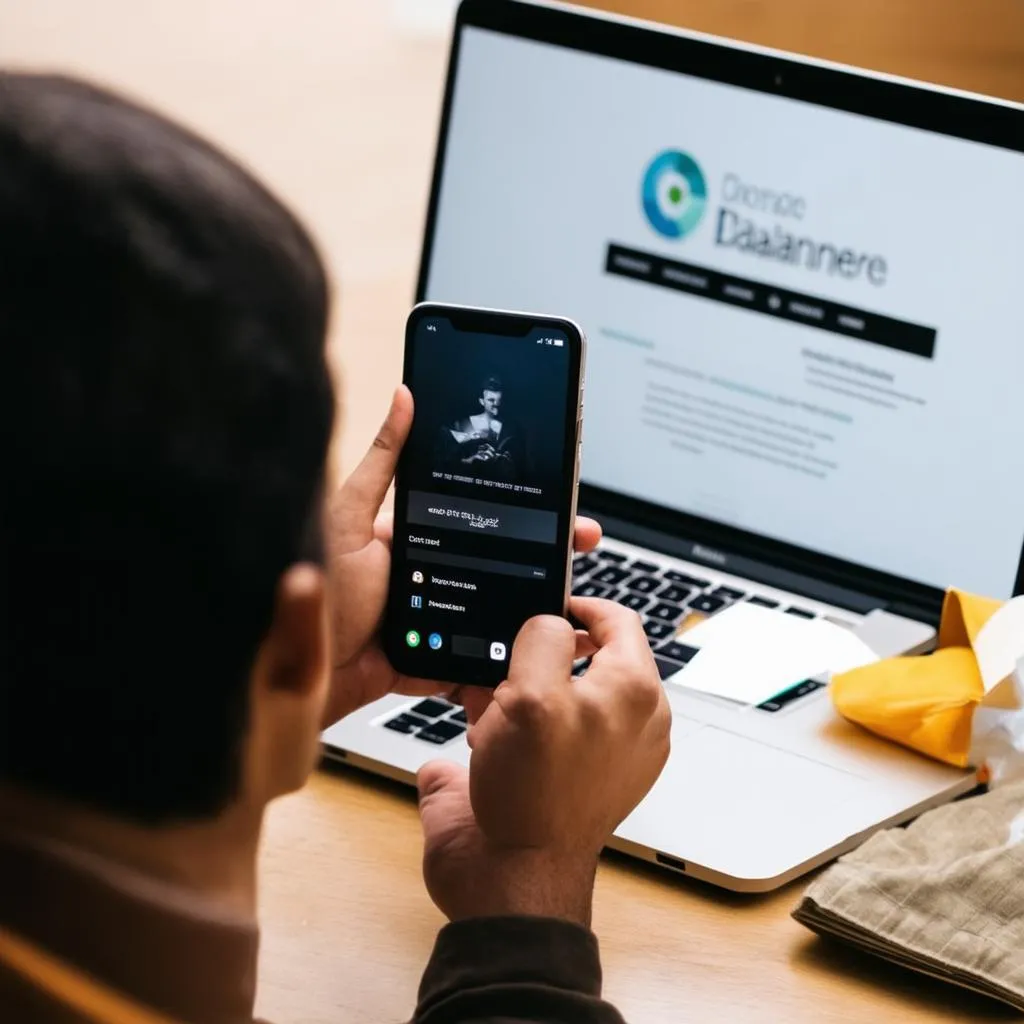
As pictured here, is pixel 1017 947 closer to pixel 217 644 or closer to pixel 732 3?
pixel 217 644

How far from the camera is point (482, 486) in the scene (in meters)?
0.90

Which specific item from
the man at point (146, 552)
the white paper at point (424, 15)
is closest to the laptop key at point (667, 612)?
the man at point (146, 552)

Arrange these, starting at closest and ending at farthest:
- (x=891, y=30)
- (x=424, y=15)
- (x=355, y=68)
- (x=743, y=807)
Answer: (x=743, y=807), (x=891, y=30), (x=355, y=68), (x=424, y=15)

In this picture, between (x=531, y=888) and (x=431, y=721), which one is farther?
(x=431, y=721)

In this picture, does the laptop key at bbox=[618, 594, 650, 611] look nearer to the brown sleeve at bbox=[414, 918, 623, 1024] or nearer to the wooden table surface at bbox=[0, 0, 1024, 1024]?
the wooden table surface at bbox=[0, 0, 1024, 1024]

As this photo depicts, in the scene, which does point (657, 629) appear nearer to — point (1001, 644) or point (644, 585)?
point (644, 585)

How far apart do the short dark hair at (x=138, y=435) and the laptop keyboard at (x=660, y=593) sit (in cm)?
62

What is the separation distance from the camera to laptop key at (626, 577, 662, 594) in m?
1.18

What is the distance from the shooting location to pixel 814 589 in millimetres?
1184

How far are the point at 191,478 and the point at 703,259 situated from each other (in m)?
0.80

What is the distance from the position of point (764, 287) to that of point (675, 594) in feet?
0.71

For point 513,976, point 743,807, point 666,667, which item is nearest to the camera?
point 513,976

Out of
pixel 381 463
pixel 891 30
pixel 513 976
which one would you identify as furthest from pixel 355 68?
pixel 513 976

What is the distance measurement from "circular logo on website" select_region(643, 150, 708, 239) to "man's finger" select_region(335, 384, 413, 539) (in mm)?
393
